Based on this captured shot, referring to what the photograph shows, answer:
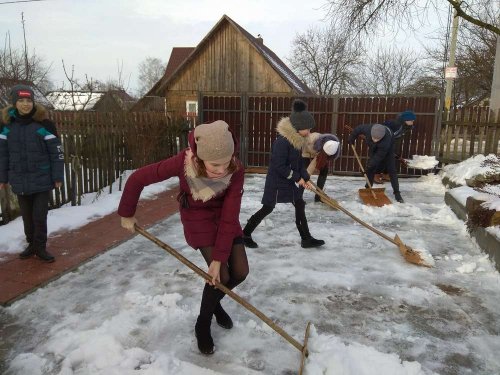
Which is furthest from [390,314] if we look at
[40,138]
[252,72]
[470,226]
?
[252,72]

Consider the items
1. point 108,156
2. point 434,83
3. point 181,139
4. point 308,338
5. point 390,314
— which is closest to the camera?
point 308,338

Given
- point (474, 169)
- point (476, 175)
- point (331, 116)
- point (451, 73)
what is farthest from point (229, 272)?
point (451, 73)

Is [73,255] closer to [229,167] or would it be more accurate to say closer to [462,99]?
[229,167]

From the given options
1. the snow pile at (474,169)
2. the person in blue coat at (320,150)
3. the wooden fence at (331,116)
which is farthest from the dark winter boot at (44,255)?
the wooden fence at (331,116)

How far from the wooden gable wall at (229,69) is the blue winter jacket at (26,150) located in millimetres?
17145

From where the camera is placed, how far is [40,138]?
12.3ft

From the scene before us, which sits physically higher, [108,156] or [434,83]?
[434,83]

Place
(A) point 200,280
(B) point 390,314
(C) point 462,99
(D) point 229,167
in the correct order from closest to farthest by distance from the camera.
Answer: (D) point 229,167 → (B) point 390,314 → (A) point 200,280 → (C) point 462,99

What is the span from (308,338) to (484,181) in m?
4.41

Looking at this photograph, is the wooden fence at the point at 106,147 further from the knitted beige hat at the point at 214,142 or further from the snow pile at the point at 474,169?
the snow pile at the point at 474,169

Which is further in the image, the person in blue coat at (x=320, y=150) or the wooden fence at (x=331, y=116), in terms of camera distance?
the wooden fence at (x=331, y=116)

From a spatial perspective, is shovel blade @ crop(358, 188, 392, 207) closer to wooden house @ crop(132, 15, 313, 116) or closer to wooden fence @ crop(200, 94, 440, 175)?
wooden fence @ crop(200, 94, 440, 175)

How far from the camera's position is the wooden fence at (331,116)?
9.27 m

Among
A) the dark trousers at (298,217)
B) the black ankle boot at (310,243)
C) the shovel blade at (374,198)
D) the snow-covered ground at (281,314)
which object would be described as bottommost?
the snow-covered ground at (281,314)
